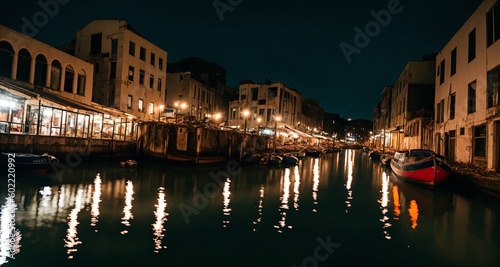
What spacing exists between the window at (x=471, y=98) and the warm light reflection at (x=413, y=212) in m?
10.5

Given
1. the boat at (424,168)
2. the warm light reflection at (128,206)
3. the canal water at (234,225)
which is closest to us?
the canal water at (234,225)

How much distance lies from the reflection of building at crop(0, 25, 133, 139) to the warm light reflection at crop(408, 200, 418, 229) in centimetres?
2447

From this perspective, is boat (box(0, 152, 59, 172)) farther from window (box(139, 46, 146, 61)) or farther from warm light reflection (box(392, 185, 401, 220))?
window (box(139, 46, 146, 61))

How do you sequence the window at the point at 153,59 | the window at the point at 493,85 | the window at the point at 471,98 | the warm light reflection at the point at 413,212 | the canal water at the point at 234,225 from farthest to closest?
the window at the point at 153,59
the window at the point at 471,98
the window at the point at 493,85
the warm light reflection at the point at 413,212
the canal water at the point at 234,225

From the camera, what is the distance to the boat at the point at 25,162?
19.1 metres

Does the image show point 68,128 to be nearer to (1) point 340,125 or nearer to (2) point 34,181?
(2) point 34,181

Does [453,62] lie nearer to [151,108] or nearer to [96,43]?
[151,108]

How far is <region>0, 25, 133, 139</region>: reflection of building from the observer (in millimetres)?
23469

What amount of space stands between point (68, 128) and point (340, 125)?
441 feet

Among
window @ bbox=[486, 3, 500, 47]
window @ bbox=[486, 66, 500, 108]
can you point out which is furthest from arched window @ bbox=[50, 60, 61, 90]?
window @ bbox=[486, 3, 500, 47]

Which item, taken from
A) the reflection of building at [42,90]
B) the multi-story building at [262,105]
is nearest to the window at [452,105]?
the multi-story building at [262,105]

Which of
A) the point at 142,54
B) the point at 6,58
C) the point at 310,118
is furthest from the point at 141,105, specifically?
the point at 310,118

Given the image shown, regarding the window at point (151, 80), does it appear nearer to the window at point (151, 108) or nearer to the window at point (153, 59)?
the window at point (153, 59)

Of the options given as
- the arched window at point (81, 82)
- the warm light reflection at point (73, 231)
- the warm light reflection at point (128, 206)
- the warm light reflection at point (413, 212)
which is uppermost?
the arched window at point (81, 82)
